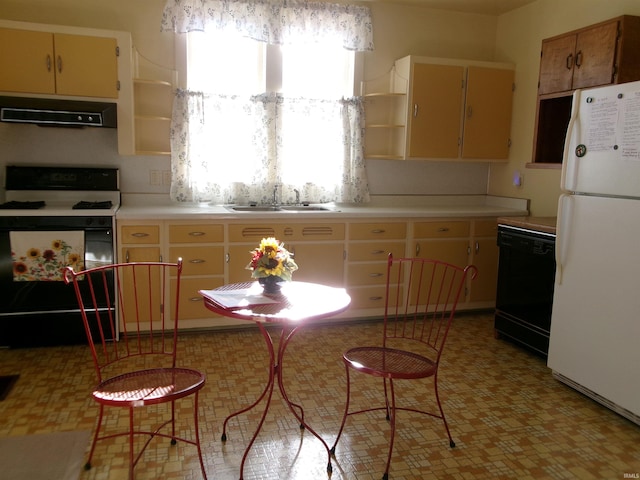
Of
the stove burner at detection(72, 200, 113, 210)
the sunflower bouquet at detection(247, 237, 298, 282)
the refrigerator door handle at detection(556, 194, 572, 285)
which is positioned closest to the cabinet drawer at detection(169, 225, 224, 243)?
the stove burner at detection(72, 200, 113, 210)

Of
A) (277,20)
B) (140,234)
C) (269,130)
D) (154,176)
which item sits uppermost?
(277,20)

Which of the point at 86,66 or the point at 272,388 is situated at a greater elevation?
the point at 86,66

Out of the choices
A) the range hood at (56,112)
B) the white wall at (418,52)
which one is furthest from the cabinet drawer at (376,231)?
the range hood at (56,112)

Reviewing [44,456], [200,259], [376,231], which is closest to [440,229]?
[376,231]

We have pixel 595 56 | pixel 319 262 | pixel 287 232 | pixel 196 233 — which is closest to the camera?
pixel 595 56

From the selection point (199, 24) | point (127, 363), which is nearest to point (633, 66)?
point (199, 24)

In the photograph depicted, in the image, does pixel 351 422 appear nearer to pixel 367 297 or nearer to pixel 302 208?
pixel 367 297

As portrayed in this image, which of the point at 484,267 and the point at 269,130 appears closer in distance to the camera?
the point at 269,130

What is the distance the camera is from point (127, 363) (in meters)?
3.27

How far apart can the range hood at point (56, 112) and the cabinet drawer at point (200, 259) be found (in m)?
0.99

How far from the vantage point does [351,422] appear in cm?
264

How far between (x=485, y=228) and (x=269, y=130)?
197cm

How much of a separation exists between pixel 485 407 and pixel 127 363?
2.14 m

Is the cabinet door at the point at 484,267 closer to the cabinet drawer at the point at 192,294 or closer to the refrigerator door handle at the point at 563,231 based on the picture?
the refrigerator door handle at the point at 563,231
